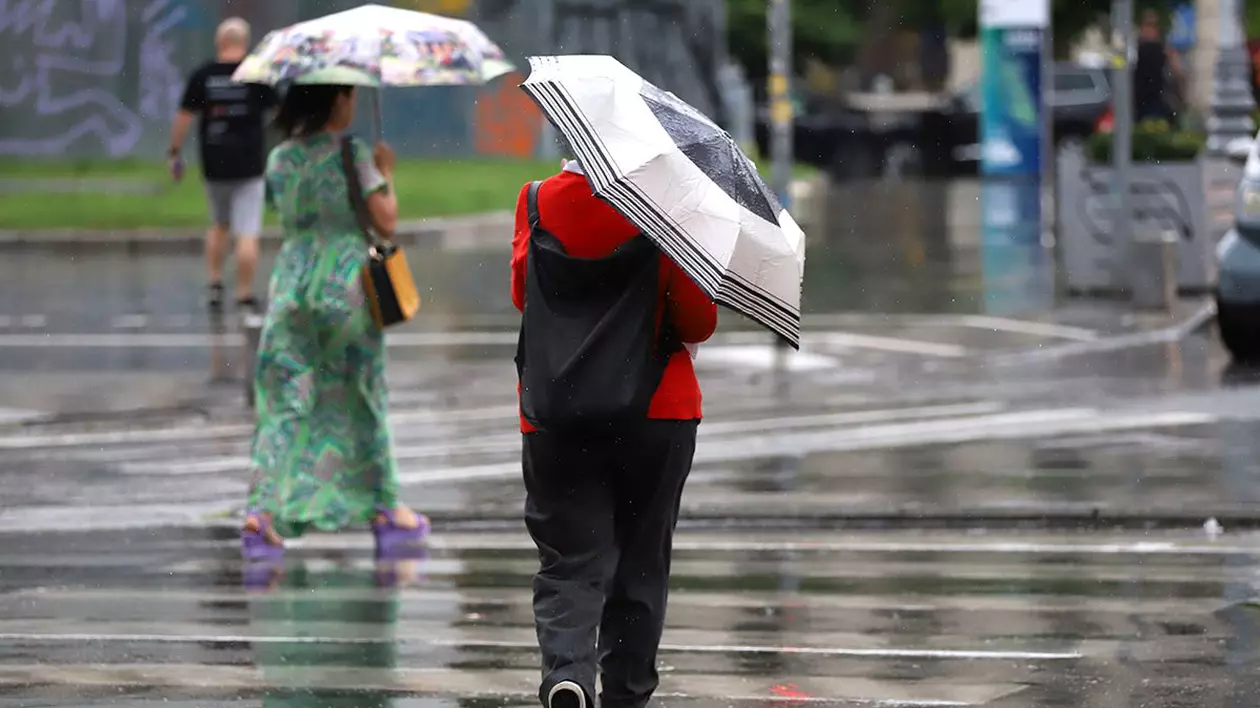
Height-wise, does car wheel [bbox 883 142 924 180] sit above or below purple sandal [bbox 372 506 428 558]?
below

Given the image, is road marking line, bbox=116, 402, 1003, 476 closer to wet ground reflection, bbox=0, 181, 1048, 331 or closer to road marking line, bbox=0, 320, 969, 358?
road marking line, bbox=0, 320, 969, 358

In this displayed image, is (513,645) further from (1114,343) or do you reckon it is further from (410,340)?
(410,340)

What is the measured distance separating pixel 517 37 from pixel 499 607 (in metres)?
30.6

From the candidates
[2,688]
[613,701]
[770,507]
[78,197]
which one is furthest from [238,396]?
[78,197]

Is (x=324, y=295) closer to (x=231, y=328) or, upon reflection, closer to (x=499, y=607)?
(x=499, y=607)

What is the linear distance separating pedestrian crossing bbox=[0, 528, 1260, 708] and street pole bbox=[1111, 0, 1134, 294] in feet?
31.4

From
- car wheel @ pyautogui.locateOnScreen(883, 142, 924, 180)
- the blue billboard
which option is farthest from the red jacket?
car wheel @ pyautogui.locateOnScreen(883, 142, 924, 180)

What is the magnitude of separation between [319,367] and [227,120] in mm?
8997

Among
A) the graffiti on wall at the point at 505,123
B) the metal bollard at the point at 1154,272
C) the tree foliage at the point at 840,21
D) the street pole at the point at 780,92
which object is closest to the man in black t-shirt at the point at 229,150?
the street pole at the point at 780,92

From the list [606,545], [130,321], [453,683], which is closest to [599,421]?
[606,545]

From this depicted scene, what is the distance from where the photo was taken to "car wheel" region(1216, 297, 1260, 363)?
14766mm

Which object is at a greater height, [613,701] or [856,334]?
[613,701]

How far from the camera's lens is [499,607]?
8070 millimetres

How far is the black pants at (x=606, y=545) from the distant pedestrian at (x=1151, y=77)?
21364 millimetres
